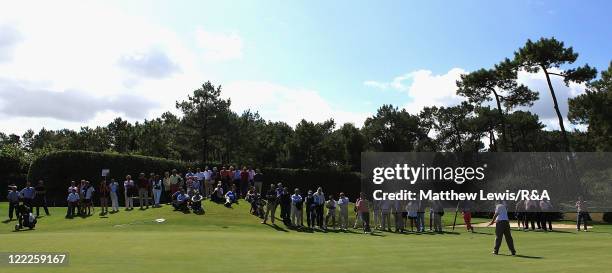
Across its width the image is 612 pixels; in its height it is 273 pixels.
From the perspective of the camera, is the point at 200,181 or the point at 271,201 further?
the point at 200,181

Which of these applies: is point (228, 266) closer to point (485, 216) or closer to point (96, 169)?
point (96, 169)

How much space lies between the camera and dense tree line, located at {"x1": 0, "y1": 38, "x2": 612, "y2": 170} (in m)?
51.9

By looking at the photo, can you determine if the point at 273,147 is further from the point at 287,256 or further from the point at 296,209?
the point at 287,256

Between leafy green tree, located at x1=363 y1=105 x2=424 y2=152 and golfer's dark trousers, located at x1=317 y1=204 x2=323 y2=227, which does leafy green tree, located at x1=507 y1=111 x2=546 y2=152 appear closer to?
leafy green tree, located at x1=363 y1=105 x2=424 y2=152

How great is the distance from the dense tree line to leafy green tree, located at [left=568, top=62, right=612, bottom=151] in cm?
9

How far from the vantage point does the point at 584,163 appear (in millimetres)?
52094

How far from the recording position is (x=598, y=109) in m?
51.6

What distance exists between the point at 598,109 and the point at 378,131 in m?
47.0

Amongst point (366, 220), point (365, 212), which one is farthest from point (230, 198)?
point (366, 220)

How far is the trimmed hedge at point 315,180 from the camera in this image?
174 feet

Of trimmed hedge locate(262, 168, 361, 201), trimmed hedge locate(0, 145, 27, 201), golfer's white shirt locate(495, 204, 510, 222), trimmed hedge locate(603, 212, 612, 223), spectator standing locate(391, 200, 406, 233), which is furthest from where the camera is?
trimmed hedge locate(262, 168, 361, 201)

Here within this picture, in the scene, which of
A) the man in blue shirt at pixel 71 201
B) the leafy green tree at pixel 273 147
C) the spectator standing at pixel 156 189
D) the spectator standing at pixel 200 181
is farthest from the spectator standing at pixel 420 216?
the leafy green tree at pixel 273 147

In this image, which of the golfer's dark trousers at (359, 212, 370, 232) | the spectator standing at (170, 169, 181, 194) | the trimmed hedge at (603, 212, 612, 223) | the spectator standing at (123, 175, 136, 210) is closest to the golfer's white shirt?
the golfer's dark trousers at (359, 212, 370, 232)

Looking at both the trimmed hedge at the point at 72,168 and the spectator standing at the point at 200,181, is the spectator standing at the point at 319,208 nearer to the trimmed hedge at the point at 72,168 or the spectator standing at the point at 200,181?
the spectator standing at the point at 200,181
